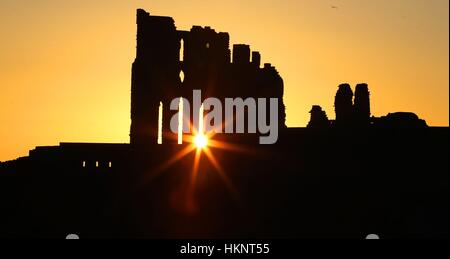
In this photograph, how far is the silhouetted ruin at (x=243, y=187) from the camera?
2402cm

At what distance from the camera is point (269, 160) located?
25188mm

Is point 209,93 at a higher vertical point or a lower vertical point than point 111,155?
higher

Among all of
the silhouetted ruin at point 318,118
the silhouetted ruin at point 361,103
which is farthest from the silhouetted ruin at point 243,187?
the silhouetted ruin at point 361,103

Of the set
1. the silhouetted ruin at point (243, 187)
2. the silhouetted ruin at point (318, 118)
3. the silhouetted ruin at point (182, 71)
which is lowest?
the silhouetted ruin at point (243, 187)

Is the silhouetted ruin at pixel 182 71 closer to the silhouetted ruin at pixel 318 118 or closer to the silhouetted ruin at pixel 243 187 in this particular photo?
the silhouetted ruin at pixel 318 118

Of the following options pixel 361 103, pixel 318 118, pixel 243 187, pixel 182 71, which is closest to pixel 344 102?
pixel 361 103

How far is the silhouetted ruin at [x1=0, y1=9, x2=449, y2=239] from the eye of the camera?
24.0 m

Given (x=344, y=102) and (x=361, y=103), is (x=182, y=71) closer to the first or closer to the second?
(x=344, y=102)

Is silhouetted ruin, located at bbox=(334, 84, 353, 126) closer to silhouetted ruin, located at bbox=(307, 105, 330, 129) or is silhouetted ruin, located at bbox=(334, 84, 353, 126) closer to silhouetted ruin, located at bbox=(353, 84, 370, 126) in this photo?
silhouetted ruin, located at bbox=(353, 84, 370, 126)

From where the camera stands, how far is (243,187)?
24.5 m
